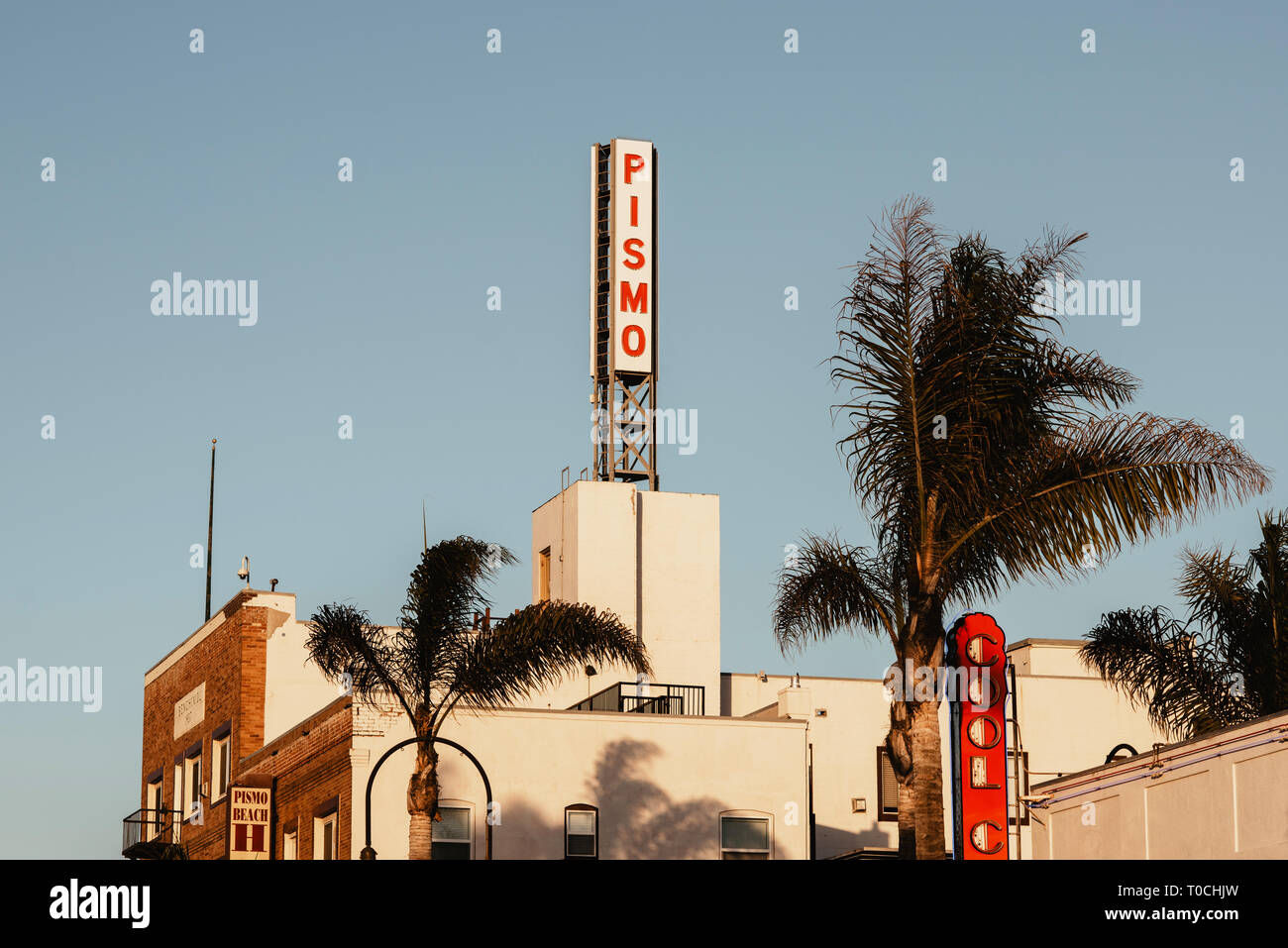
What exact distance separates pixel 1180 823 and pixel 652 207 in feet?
116

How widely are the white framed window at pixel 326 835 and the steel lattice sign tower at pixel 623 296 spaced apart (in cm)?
1880

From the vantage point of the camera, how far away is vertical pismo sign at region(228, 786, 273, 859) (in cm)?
4259

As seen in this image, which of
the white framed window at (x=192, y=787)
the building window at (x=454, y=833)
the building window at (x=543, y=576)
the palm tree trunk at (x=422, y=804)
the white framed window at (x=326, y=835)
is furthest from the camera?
the building window at (x=543, y=576)

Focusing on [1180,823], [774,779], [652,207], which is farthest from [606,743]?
[652,207]

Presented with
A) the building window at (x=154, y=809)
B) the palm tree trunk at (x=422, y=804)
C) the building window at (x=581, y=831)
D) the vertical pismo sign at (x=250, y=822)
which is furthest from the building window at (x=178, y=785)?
the palm tree trunk at (x=422, y=804)

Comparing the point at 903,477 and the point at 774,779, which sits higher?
the point at 903,477

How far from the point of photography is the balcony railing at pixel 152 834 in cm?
5409

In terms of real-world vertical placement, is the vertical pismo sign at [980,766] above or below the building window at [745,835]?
above

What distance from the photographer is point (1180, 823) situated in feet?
96.4

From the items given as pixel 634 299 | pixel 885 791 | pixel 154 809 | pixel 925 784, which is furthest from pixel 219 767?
pixel 925 784

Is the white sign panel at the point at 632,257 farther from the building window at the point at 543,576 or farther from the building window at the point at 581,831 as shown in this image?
the building window at the point at 581,831

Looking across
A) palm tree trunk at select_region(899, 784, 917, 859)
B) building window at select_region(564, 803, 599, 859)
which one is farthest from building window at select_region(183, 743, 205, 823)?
palm tree trunk at select_region(899, 784, 917, 859)
